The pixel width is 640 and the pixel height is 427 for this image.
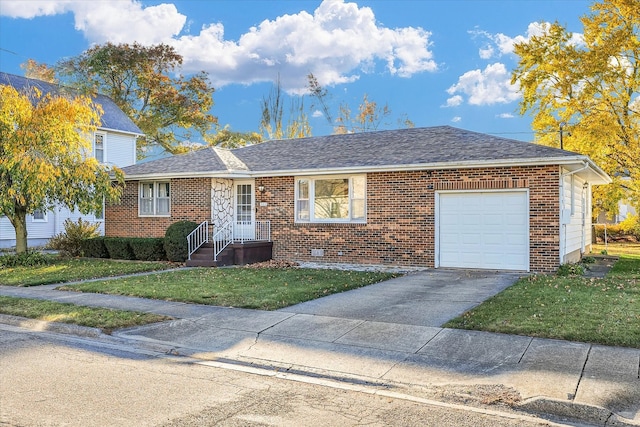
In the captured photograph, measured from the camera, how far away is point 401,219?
1592 centimetres

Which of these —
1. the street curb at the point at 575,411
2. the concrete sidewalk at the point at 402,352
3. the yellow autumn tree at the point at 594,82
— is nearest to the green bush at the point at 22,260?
the concrete sidewalk at the point at 402,352

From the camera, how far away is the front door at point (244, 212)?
18.5 meters

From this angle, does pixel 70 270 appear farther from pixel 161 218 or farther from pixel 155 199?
pixel 155 199

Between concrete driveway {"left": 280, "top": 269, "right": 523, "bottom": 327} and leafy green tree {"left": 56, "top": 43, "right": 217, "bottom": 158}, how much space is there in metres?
31.9

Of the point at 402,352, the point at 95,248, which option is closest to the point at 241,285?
the point at 402,352

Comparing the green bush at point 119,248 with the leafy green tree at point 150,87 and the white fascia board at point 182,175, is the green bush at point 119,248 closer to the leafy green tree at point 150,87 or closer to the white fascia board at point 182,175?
the white fascia board at point 182,175

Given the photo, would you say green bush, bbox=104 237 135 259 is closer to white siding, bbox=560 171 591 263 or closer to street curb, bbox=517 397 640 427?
white siding, bbox=560 171 591 263

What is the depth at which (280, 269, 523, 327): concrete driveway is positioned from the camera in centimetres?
867

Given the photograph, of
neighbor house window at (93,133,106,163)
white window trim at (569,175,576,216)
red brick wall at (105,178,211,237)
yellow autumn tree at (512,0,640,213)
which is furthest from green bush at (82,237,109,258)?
yellow autumn tree at (512,0,640,213)

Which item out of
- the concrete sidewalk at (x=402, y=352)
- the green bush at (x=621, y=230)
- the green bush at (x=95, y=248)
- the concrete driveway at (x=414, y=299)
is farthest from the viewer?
the green bush at (x=621, y=230)

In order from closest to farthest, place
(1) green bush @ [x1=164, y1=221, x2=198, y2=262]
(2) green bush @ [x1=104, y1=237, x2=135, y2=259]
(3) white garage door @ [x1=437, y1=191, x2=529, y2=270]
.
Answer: (3) white garage door @ [x1=437, y1=191, x2=529, y2=270], (1) green bush @ [x1=164, y1=221, x2=198, y2=262], (2) green bush @ [x1=104, y1=237, x2=135, y2=259]

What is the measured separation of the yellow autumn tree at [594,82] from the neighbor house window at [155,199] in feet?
49.8

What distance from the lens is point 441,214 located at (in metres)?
15.4

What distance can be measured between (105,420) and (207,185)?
1444 cm
